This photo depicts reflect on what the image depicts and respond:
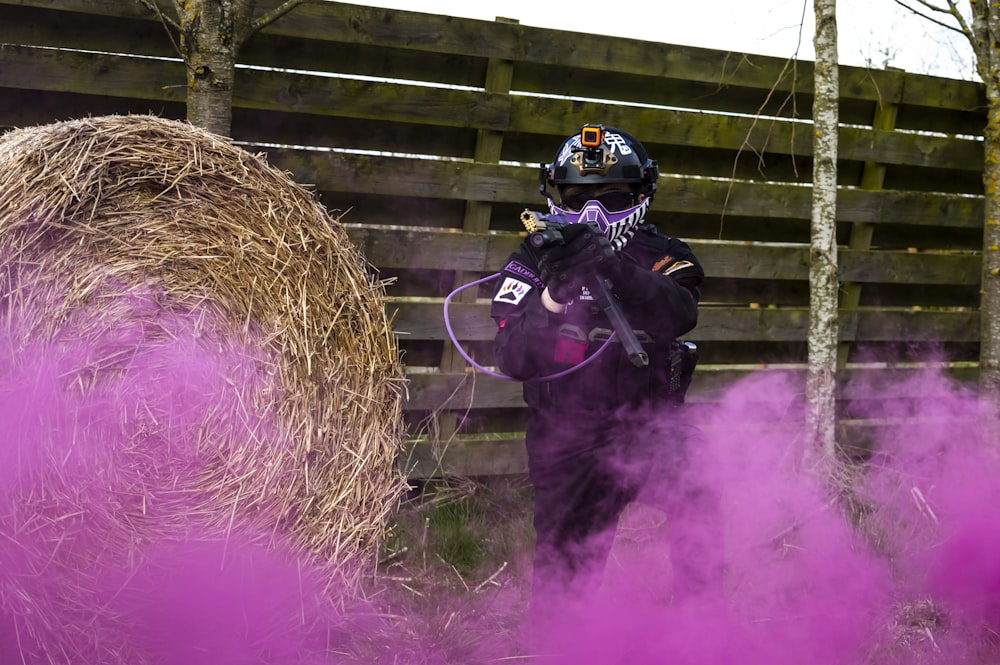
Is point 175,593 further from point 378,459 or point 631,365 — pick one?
point 631,365

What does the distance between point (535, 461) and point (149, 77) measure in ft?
7.65

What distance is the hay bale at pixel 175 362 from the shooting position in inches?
113

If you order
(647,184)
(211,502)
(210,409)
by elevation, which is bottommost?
(211,502)

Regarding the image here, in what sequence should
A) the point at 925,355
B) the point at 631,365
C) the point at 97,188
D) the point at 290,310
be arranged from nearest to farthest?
1. the point at 631,365
2. the point at 97,188
3. the point at 290,310
4. the point at 925,355

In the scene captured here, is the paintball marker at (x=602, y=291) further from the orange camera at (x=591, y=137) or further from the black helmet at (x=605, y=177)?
the orange camera at (x=591, y=137)

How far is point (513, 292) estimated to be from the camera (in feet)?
9.36

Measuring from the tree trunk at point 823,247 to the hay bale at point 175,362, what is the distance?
7.65 feet

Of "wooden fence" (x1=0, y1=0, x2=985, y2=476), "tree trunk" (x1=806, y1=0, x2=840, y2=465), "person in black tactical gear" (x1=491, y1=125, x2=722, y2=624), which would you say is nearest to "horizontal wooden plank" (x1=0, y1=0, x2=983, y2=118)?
"wooden fence" (x1=0, y1=0, x2=985, y2=476)

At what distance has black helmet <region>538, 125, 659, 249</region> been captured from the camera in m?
2.79

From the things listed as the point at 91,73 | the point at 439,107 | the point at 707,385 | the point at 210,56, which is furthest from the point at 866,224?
the point at 91,73

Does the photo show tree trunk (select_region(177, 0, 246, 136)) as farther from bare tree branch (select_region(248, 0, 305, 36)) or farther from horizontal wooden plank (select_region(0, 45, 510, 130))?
horizontal wooden plank (select_region(0, 45, 510, 130))

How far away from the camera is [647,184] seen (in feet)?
9.53

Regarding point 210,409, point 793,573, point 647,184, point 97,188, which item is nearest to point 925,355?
point 793,573

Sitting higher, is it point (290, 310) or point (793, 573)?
point (290, 310)
